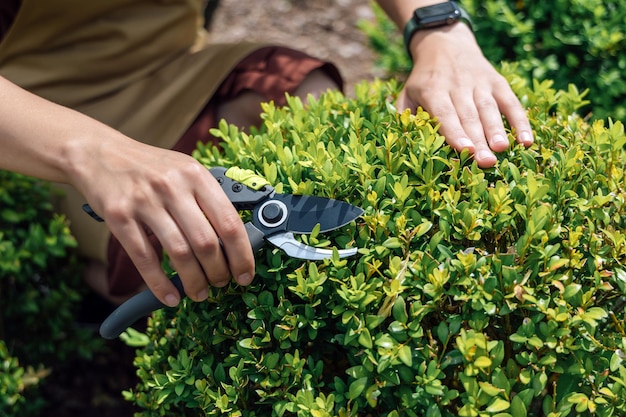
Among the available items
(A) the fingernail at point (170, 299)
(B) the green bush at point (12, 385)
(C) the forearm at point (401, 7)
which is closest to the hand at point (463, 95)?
(C) the forearm at point (401, 7)

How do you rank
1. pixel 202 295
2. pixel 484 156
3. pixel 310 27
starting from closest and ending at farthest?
pixel 202 295 → pixel 484 156 → pixel 310 27

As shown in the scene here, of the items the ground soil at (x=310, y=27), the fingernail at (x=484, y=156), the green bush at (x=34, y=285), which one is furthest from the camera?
the ground soil at (x=310, y=27)

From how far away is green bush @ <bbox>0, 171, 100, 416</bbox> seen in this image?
2.26 metres

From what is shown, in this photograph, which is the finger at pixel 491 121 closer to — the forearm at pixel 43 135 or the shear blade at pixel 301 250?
the shear blade at pixel 301 250

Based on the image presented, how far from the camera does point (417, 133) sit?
64.6 inches

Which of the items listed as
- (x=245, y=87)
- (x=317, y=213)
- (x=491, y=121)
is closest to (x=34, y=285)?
(x=245, y=87)

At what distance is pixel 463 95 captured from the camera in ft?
5.90

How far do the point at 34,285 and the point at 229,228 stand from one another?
1.43m

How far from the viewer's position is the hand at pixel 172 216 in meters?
1.39

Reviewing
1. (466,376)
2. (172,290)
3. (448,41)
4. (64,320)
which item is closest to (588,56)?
(448,41)

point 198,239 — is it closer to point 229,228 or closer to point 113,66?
point 229,228

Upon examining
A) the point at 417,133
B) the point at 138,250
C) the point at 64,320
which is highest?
the point at 417,133

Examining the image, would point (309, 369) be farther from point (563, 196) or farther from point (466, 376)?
point (563, 196)

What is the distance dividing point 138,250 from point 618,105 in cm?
199
